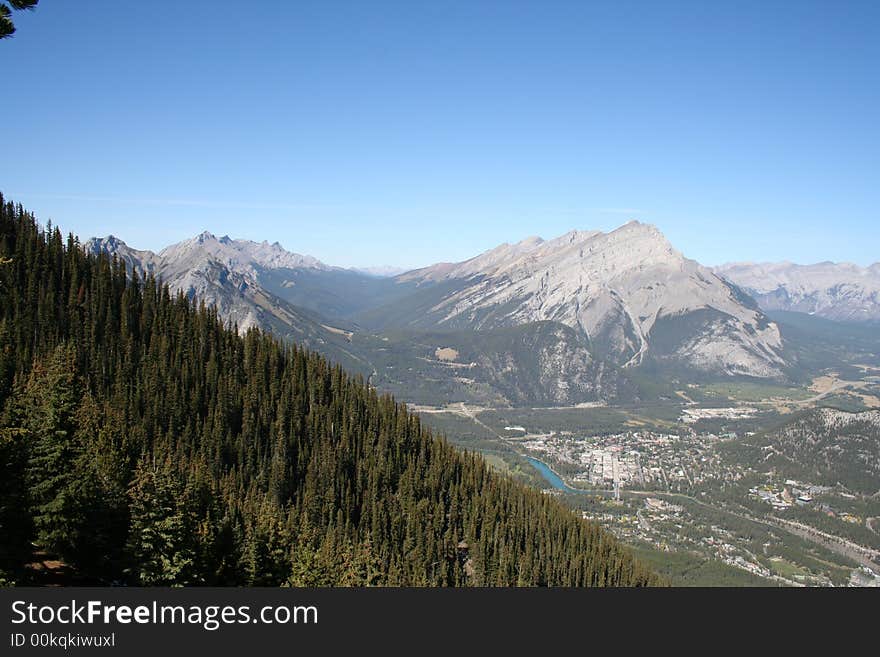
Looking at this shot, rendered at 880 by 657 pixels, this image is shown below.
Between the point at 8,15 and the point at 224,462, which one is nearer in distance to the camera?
the point at 8,15

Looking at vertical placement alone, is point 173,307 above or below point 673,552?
above

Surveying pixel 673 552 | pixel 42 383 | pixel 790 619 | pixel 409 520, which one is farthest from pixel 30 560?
pixel 673 552

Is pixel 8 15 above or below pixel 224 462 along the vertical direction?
above

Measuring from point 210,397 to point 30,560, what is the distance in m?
74.1

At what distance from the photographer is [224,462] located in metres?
96.8

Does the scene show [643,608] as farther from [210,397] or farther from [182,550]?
[210,397]

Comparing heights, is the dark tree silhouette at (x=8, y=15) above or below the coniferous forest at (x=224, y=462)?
above

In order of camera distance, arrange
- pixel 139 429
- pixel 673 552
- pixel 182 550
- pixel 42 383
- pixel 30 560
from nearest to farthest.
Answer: pixel 30 560
pixel 182 550
pixel 42 383
pixel 139 429
pixel 673 552

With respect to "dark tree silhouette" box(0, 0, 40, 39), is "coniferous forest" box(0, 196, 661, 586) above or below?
below

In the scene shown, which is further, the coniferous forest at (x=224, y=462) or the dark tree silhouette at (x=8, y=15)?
the coniferous forest at (x=224, y=462)

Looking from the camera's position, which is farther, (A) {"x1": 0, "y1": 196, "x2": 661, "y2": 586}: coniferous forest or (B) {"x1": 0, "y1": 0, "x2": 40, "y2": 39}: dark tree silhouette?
(A) {"x1": 0, "y1": 196, "x2": 661, "y2": 586}: coniferous forest

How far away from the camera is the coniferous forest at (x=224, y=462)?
127 ft

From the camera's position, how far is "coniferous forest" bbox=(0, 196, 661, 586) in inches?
1526

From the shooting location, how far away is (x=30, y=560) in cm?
3450
